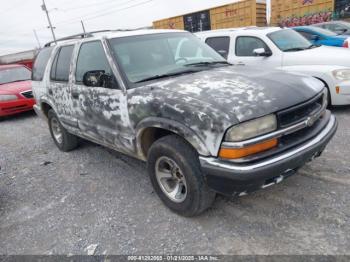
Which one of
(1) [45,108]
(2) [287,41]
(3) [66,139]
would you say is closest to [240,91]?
(3) [66,139]

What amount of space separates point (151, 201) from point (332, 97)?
12.8 feet

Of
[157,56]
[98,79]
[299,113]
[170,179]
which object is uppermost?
[157,56]

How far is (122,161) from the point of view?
4434mm

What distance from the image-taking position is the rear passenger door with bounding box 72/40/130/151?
3.19 metres

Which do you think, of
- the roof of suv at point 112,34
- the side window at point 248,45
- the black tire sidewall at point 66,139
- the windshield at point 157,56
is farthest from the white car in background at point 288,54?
the black tire sidewall at point 66,139

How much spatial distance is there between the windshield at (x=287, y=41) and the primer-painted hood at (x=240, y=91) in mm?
3225

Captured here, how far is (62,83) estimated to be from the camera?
166 inches

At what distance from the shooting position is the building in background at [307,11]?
15.0m

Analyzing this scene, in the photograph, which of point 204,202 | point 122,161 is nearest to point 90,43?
point 122,161

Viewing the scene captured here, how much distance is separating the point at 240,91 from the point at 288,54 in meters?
3.78

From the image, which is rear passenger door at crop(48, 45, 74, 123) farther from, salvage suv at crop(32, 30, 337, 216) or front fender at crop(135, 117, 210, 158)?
front fender at crop(135, 117, 210, 158)

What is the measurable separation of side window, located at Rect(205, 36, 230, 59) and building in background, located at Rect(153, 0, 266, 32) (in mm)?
10305

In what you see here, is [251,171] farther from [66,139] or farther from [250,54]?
[250,54]

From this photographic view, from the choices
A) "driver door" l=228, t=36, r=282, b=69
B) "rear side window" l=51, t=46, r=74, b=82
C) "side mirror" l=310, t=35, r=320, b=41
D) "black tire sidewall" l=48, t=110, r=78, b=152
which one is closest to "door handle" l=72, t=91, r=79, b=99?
"rear side window" l=51, t=46, r=74, b=82
